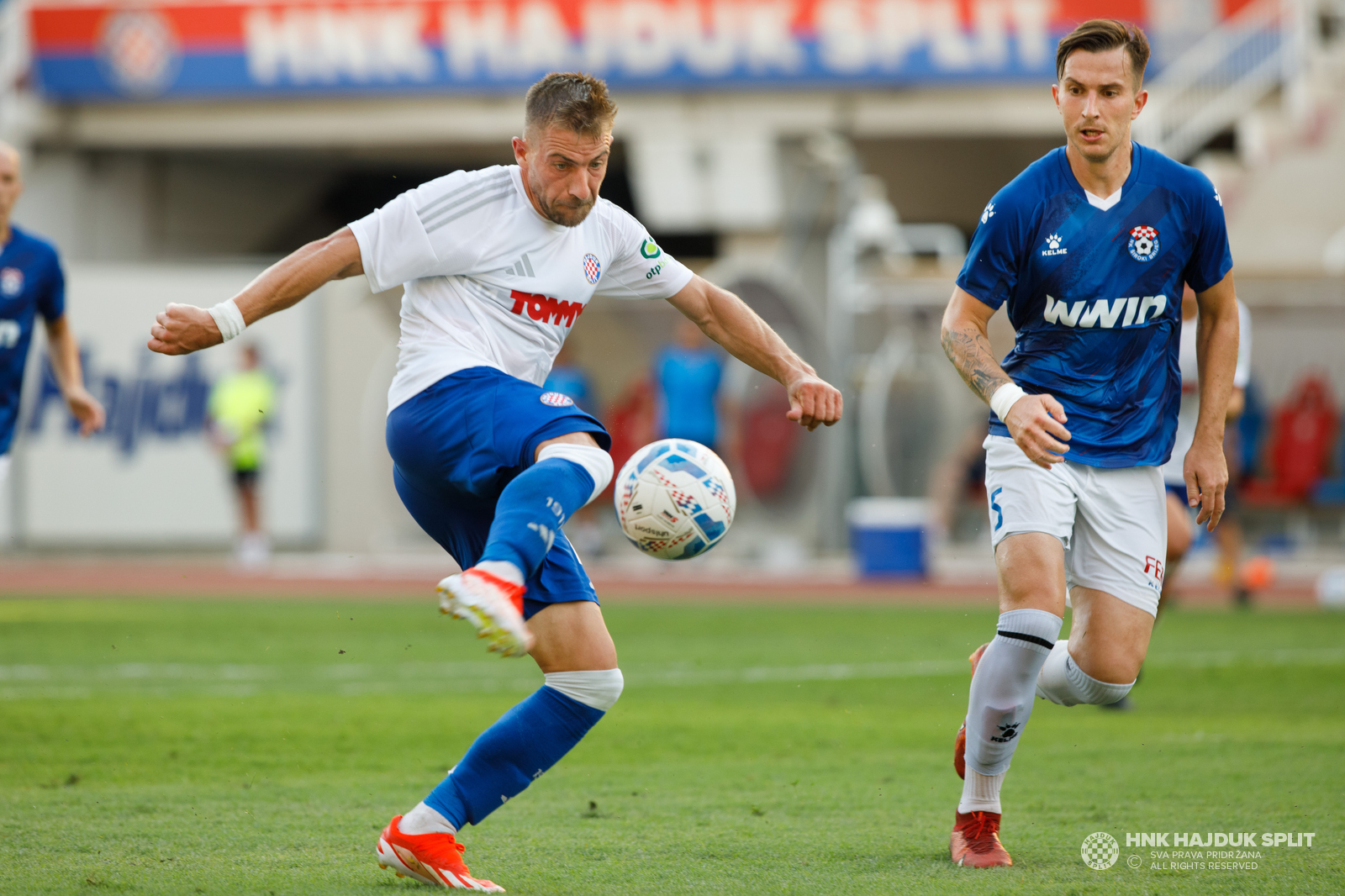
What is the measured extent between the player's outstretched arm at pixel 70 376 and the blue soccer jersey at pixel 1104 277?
16.1ft

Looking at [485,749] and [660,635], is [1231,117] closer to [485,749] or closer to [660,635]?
[660,635]

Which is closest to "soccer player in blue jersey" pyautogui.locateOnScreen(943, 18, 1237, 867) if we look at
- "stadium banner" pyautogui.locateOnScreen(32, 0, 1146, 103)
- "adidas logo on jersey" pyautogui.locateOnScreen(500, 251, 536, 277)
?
"adidas logo on jersey" pyautogui.locateOnScreen(500, 251, 536, 277)

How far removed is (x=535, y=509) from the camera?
13.3ft

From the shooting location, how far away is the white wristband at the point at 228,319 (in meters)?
4.27

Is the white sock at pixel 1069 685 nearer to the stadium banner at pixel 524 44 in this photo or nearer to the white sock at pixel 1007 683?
the white sock at pixel 1007 683

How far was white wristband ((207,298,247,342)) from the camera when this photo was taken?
427 centimetres

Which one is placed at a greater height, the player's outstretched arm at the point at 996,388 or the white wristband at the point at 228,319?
the white wristband at the point at 228,319

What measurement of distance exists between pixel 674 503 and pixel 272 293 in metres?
1.33

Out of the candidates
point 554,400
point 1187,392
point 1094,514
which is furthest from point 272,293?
point 1187,392

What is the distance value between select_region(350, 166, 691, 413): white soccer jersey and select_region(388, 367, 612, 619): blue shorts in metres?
0.09

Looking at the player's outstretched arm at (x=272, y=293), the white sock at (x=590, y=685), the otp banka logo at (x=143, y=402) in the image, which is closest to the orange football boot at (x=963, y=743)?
the white sock at (x=590, y=685)

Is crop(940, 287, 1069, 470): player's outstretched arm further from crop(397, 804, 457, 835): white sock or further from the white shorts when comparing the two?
crop(397, 804, 457, 835): white sock

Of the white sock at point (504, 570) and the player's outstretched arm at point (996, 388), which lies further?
the player's outstretched arm at point (996, 388)

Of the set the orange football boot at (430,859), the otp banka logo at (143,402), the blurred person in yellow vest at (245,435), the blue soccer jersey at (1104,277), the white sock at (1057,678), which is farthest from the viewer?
the otp banka logo at (143,402)
